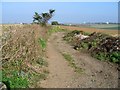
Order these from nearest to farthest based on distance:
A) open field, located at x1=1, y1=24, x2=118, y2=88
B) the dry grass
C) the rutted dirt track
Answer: open field, located at x1=1, y1=24, x2=118, y2=88
the dry grass
the rutted dirt track

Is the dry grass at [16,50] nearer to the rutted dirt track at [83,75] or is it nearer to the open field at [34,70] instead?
the open field at [34,70]

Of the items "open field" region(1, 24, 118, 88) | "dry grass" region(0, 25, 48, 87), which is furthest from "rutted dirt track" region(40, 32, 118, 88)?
"dry grass" region(0, 25, 48, 87)

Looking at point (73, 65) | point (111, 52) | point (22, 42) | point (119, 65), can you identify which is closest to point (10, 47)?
point (22, 42)

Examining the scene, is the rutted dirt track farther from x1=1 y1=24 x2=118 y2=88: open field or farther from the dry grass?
the dry grass

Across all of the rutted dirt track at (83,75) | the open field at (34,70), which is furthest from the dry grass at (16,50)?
the rutted dirt track at (83,75)

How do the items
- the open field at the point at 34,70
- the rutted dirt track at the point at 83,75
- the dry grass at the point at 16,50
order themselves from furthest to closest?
the rutted dirt track at the point at 83,75
the dry grass at the point at 16,50
the open field at the point at 34,70

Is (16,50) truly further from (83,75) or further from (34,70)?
(83,75)

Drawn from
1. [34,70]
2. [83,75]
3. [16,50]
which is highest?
[16,50]

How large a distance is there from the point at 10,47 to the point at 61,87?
2.38m

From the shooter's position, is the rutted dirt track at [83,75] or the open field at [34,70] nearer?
the open field at [34,70]

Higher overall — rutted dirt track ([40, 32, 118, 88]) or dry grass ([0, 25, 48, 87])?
dry grass ([0, 25, 48, 87])

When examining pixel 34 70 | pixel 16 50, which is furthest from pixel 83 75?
pixel 16 50

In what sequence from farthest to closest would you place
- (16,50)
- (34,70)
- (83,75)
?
(83,75), (34,70), (16,50)

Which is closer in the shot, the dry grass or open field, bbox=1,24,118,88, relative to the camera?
open field, bbox=1,24,118,88
